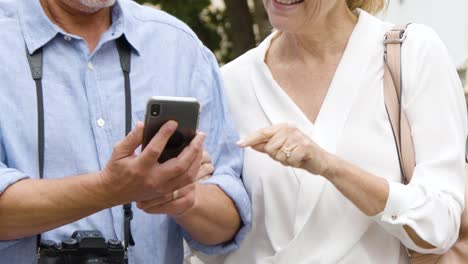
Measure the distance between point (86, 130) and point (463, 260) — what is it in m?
1.50

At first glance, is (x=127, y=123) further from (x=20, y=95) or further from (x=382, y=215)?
(x=382, y=215)

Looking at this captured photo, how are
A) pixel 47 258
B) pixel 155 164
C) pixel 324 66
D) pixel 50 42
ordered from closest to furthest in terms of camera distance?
pixel 155 164 → pixel 47 258 → pixel 50 42 → pixel 324 66

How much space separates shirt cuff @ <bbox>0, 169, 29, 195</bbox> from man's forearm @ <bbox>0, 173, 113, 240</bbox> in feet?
0.06

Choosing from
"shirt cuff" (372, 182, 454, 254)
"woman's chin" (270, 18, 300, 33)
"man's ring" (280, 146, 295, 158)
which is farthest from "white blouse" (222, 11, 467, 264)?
"man's ring" (280, 146, 295, 158)

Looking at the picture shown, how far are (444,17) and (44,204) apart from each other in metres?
11.6

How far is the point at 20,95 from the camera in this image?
4.77m

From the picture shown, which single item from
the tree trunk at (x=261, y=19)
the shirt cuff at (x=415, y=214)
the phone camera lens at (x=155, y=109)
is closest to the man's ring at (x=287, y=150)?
the shirt cuff at (x=415, y=214)

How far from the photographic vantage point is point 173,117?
4238mm

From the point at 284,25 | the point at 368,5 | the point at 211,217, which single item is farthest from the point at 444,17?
the point at 211,217

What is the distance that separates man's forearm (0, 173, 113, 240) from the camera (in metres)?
4.55

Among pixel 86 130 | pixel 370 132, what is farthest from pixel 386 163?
pixel 86 130

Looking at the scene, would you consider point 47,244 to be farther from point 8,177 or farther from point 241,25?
point 241,25

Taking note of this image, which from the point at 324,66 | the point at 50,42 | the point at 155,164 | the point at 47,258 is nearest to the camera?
the point at 155,164

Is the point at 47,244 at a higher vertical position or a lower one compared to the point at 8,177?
lower
